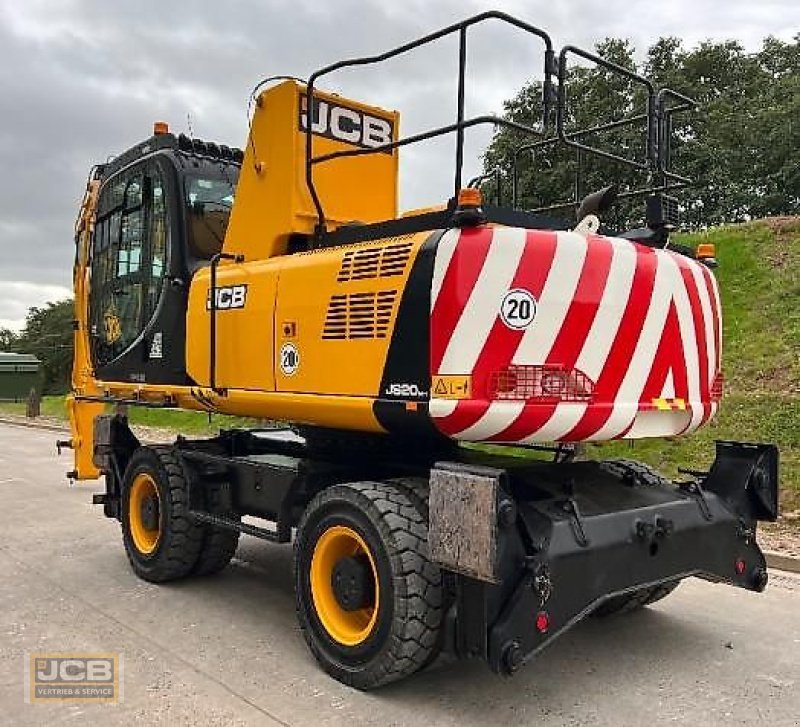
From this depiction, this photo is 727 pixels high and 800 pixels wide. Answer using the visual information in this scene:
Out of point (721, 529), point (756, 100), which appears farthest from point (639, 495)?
point (756, 100)

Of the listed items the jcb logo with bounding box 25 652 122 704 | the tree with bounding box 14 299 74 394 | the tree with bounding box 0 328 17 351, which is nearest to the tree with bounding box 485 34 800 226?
the jcb logo with bounding box 25 652 122 704

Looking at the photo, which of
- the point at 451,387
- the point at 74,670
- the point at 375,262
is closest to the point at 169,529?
the point at 74,670

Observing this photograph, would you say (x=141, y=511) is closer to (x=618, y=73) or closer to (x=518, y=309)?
(x=518, y=309)

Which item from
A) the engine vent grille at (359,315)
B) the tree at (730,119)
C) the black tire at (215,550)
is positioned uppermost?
the tree at (730,119)

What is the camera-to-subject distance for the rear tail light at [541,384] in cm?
390

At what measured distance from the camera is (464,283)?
12.7ft

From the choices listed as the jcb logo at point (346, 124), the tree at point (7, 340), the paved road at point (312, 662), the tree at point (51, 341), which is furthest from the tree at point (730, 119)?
the tree at point (7, 340)

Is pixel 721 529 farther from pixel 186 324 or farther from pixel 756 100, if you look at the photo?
Answer: pixel 756 100

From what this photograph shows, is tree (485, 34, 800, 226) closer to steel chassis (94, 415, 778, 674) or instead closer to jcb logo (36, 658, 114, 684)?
steel chassis (94, 415, 778, 674)

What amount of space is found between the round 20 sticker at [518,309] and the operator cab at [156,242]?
2618 millimetres

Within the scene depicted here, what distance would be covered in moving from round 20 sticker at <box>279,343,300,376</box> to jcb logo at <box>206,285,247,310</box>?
20.3 inches

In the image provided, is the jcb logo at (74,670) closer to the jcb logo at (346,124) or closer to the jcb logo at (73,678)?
the jcb logo at (73,678)

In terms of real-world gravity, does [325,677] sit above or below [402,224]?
below

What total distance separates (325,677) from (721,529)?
7.29 ft
